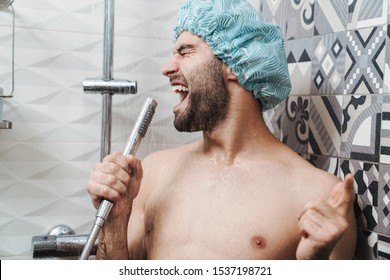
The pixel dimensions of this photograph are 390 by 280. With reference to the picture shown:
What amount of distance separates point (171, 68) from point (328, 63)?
25 centimetres

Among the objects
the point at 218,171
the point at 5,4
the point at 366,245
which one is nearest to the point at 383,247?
the point at 366,245

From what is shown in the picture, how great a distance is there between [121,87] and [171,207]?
0.22 metres

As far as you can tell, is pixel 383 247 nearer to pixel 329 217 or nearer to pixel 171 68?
pixel 329 217

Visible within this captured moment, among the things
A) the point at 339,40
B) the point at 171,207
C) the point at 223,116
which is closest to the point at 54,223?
the point at 171,207

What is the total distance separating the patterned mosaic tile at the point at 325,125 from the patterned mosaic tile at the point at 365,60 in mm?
35

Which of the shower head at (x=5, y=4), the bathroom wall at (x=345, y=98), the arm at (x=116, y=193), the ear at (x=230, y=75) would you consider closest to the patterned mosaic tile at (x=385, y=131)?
the bathroom wall at (x=345, y=98)

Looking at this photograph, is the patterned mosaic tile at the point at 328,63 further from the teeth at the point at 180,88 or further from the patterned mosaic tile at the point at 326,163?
the teeth at the point at 180,88

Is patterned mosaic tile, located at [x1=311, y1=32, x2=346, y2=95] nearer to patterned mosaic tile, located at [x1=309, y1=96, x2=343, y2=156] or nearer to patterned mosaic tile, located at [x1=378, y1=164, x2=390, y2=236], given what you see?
patterned mosaic tile, located at [x1=309, y1=96, x2=343, y2=156]

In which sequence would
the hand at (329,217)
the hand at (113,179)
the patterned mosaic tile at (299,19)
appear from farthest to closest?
the patterned mosaic tile at (299,19) → the hand at (113,179) → the hand at (329,217)

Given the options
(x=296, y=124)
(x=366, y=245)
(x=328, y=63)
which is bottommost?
(x=366, y=245)

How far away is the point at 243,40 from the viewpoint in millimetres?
728

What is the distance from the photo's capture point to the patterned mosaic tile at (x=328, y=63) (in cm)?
75

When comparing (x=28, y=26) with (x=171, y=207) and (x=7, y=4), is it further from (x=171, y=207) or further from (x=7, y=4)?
(x=171, y=207)
